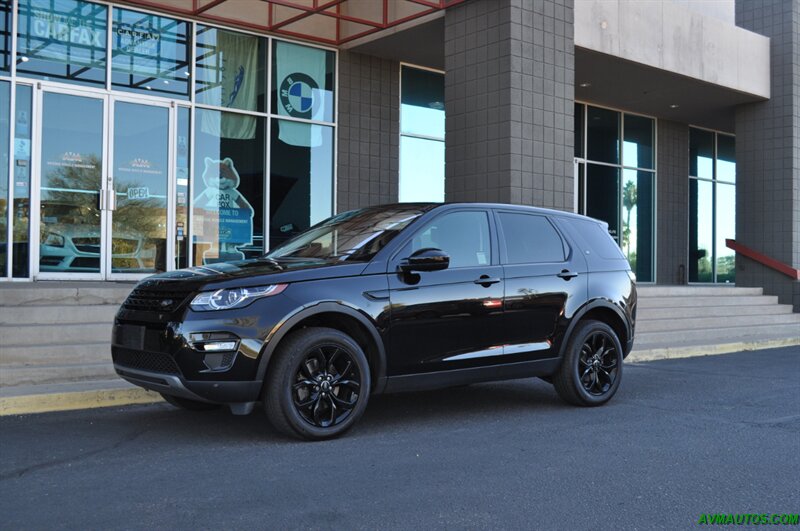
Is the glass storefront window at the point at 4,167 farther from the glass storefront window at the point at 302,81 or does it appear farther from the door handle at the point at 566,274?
the door handle at the point at 566,274

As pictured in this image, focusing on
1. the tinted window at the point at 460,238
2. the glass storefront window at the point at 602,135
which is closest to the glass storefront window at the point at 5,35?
the tinted window at the point at 460,238

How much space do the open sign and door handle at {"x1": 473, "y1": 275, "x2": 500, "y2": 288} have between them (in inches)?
299

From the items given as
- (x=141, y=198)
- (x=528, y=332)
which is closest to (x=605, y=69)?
(x=141, y=198)

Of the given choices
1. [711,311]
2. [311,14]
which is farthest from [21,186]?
[711,311]

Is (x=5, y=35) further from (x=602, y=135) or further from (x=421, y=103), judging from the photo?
(x=602, y=135)

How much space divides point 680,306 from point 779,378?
4.54 metres

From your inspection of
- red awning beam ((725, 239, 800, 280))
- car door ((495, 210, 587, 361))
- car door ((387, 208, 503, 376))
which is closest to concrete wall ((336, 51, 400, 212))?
car door ((495, 210, 587, 361))

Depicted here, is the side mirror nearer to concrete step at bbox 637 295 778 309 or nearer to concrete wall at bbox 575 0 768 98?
concrete step at bbox 637 295 778 309

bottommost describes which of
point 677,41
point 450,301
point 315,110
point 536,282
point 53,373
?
point 53,373

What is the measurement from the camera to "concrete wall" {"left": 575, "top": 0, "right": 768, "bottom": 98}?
13477 mm

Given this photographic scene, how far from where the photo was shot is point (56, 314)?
28.3ft

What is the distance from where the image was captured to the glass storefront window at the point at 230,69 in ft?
43.0

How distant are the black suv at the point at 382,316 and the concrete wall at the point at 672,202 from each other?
1326cm

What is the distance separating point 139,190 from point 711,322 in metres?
9.83
